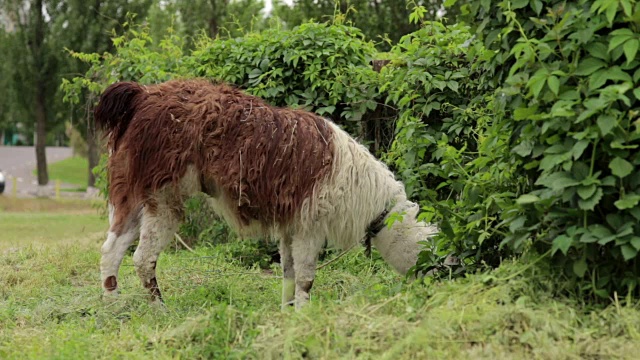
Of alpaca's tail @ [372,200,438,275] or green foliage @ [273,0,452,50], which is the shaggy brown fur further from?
green foliage @ [273,0,452,50]

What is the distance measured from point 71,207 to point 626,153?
2099cm

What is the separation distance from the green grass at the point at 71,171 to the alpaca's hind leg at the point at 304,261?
2969 centimetres

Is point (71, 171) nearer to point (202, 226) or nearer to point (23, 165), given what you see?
point (23, 165)

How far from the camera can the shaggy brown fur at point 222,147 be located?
544 centimetres

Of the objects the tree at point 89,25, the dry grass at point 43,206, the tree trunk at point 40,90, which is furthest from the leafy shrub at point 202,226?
the tree trunk at point 40,90

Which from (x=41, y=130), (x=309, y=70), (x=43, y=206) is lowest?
(x=43, y=206)

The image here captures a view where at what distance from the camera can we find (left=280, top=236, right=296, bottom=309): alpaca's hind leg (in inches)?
231

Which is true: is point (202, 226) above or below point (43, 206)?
above

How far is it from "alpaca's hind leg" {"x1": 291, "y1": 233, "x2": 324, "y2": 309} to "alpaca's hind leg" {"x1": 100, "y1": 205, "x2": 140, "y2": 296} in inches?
50.8

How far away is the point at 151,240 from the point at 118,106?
3.36 feet

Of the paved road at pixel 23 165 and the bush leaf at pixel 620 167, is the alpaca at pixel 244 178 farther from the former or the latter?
the paved road at pixel 23 165

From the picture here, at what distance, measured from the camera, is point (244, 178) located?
5.44m

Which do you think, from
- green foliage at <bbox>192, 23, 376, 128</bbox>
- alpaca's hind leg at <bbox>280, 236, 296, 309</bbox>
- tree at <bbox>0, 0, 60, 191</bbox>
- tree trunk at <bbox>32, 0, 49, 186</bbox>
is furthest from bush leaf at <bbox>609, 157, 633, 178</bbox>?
tree trunk at <bbox>32, 0, 49, 186</bbox>

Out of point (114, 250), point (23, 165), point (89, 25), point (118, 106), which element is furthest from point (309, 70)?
point (23, 165)
